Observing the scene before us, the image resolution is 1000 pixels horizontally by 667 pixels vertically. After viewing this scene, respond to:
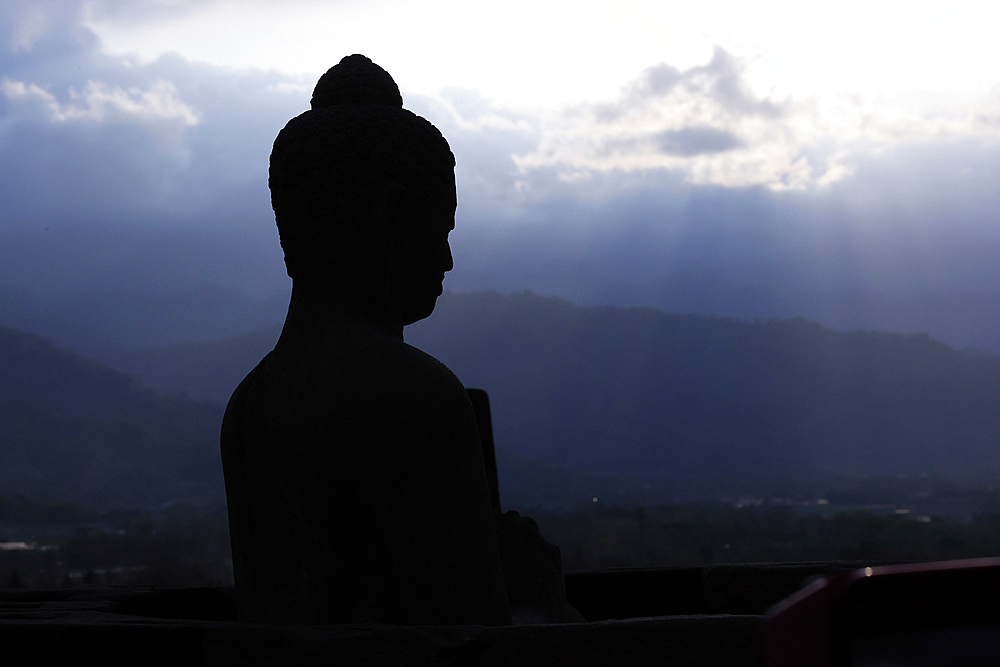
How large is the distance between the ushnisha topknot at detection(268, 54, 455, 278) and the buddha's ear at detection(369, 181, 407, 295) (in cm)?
2

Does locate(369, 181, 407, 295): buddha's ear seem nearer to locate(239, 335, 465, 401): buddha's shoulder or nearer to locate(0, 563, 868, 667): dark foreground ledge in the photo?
locate(239, 335, 465, 401): buddha's shoulder

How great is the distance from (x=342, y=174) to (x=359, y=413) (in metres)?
0.84

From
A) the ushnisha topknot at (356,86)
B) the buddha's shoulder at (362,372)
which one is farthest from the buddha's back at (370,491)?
the ushnisha topknot at (356,86)

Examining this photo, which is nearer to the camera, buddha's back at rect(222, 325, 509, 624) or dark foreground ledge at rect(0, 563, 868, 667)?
dark foreground ledge at rect(0, 563, 868, 667)

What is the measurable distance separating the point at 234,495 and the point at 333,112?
136 centimetres

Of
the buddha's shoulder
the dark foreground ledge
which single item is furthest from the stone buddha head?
the dark foreground ledge

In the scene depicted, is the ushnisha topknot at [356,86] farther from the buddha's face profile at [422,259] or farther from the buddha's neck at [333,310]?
the buddha's neck at [333,310]

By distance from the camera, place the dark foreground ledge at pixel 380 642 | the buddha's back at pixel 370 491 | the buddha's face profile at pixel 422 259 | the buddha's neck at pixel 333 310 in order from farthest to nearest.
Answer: the buddha's face profile at pixel 422 259 → the buddha's neck at pixel 333 310 → the buddha's back at pixel 370 491 → the dark foreground ledge at pixel 380 642

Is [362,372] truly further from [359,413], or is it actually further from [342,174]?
[342,174]

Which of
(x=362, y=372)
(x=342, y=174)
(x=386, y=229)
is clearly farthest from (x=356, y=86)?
(x=362, y=372)

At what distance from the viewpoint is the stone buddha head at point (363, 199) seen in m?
3.06

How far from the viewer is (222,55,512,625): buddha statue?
2.72 meters

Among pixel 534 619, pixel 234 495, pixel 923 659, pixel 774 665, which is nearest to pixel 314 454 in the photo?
pixel 234 495

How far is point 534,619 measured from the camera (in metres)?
3.01
